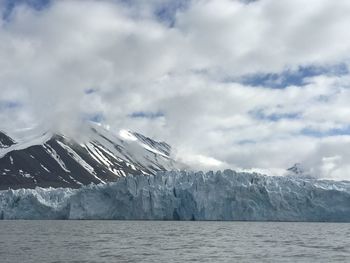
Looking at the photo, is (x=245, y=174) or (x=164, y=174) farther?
(x=164, y=174)

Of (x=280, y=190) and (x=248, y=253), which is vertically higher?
(x=280, y=190)

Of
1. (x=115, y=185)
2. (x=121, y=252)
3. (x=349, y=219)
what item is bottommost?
(x=121, y=252)

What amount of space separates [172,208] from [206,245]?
46879mm

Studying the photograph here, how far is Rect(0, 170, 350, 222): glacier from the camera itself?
271 feet

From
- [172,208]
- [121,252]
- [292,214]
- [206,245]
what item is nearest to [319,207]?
[292,214]

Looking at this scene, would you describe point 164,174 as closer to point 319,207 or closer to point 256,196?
point 256,196

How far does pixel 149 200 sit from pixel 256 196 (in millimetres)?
19025

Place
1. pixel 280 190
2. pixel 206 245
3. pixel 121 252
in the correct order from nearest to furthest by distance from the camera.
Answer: pixel 121 252, pixel 206 245, pixel 280 190

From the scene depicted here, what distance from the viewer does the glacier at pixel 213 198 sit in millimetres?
82625

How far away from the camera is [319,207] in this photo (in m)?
82.9

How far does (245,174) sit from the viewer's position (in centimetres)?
8506

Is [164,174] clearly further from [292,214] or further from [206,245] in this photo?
[206,245]

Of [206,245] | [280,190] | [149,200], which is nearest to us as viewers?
[206,245]

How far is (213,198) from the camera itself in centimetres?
8462
